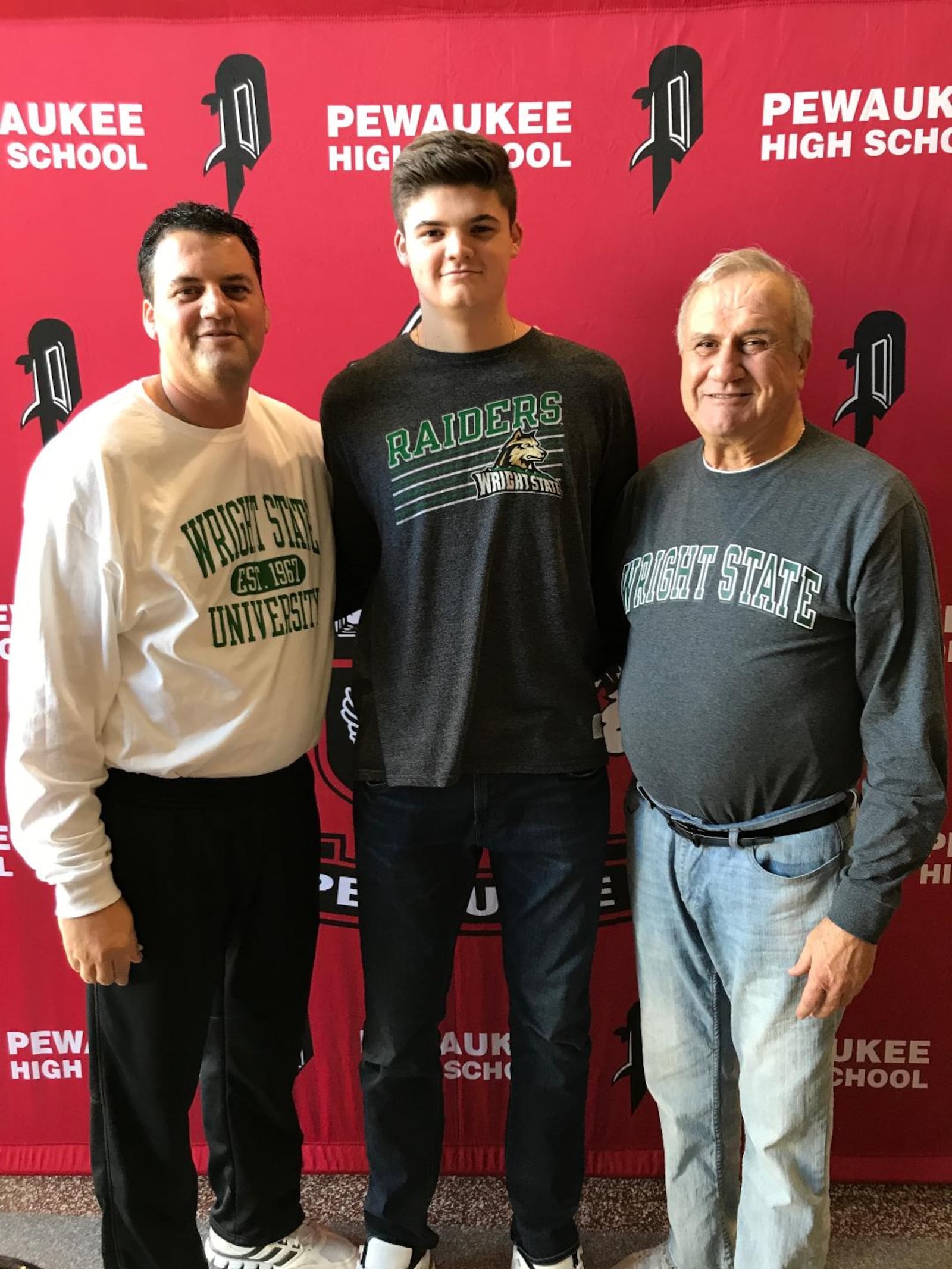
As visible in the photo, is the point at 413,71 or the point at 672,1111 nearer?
the point at 672,1111

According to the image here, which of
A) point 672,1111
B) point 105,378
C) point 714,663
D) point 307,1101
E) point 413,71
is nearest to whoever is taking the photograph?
point 714,663

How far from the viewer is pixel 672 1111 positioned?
1.57 m

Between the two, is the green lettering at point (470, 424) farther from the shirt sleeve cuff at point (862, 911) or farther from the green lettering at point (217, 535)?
the shirt sleeve cuff at point (862, 911)

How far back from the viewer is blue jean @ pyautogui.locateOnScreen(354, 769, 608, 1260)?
152cm

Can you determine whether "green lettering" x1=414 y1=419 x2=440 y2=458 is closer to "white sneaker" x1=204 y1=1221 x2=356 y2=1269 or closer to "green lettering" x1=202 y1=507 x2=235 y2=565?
"green lettering" x1=202 y1=507 x2=235 y2=565

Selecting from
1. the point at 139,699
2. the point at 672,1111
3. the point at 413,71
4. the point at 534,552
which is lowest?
the point at 672,1111

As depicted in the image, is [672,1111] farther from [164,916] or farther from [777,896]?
[164,916]

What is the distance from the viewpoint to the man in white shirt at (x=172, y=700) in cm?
132

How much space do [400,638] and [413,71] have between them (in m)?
1.06

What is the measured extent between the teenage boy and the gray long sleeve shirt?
0.18 metres

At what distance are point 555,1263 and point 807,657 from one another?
122 centimetres

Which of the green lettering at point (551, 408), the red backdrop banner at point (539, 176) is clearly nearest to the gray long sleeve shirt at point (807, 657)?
the green lettering at point (551, 408)

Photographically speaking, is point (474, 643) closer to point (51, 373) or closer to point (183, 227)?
point (183, 227)

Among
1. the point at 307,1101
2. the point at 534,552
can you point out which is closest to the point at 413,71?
the point at 534,552
